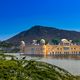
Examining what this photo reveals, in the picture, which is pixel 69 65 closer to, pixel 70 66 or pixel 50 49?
pixel 70 66

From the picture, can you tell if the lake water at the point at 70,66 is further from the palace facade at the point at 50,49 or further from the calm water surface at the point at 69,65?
the palace facade at the point at 50,49

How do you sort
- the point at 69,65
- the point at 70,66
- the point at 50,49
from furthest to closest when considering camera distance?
the point at 50,49, the point at 69,65, the point at 70,66

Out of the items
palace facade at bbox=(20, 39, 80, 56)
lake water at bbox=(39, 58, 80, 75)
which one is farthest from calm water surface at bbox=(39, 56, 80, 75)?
palace facade at bbox=(20, 39, 80, 56)

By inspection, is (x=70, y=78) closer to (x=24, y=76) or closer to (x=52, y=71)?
(x=52, y=71)

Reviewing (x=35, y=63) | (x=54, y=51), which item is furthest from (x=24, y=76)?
(x=54, y=51)

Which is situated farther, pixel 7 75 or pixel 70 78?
pixel 70 78

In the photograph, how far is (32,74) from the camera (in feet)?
12.7

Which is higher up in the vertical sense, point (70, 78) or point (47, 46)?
point (47, 46)

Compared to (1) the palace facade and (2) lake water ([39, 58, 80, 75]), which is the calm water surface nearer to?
(2) lake water ([39, 58, 80, 75])

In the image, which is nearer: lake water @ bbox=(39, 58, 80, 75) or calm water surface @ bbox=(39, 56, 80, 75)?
lake water @ bbox=(39, 58, 80, 75)

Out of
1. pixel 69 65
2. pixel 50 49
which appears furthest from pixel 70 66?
pixel 50 49

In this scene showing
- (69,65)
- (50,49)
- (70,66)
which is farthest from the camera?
(50,49)

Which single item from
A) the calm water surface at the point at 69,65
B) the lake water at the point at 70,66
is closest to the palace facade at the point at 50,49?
the calm water surface at the point at 69,65

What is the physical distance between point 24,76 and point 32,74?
17cm
